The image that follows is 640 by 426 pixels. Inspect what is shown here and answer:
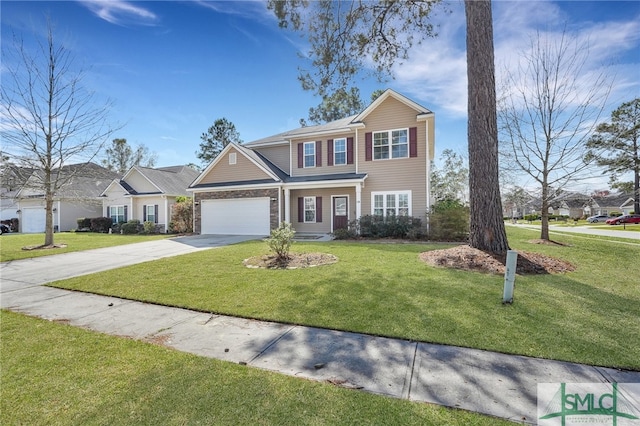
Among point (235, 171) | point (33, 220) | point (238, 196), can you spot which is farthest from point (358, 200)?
point (33, 220)

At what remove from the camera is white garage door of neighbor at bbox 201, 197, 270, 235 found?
1764 centimetres

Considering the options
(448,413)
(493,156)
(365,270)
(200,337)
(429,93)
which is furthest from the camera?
(429,93)

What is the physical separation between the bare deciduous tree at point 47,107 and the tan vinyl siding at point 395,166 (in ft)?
44.1

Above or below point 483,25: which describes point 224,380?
below

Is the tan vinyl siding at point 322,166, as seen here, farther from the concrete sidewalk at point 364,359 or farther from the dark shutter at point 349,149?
the concrete sidewalk at point 364,359

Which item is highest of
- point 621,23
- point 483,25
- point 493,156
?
point 621,23

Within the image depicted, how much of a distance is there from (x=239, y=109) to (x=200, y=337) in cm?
1669

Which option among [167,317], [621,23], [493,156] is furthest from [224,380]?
[621,23]

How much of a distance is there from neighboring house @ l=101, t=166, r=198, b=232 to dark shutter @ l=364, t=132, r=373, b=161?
15.5 metres

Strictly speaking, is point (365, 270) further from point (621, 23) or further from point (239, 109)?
point (239, 109)

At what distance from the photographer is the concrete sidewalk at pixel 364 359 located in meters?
2.63

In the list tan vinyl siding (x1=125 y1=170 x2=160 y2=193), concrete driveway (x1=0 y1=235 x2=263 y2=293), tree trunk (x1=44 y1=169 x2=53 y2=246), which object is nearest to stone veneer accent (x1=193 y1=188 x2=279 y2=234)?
tan vinyl siding (x1=125 y1=170 x2=160 y2=193)

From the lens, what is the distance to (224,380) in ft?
9.35

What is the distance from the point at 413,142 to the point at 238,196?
10916mm
